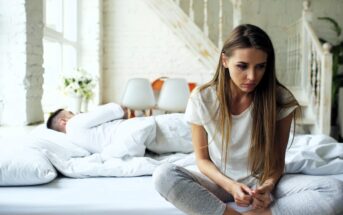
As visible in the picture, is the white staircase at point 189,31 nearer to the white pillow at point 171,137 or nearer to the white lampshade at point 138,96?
the white lampshade at point 138,96

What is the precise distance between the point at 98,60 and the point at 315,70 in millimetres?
2383

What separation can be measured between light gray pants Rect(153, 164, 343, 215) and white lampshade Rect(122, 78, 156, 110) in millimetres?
1585

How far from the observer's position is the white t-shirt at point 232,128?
1.44 m

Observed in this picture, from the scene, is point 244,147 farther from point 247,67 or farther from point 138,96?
point 138,96

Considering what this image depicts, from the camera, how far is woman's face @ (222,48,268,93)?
1341mm

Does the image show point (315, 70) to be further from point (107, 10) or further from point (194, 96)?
point (194, 96)

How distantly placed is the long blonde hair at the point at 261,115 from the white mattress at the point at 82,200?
1.09 ft

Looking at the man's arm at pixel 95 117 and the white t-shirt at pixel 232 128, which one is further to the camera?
the man's arm at pixel 95 117

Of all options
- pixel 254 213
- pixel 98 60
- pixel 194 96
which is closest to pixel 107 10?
pixel 98 60

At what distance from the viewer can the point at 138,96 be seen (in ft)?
→ 9.52

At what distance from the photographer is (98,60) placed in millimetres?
4438

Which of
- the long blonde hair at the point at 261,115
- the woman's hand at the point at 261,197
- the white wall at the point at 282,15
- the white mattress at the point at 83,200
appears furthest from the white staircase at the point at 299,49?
the white mattress at the point at 83,200

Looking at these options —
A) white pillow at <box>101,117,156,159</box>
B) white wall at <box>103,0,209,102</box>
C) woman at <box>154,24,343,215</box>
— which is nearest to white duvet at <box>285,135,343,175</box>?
woman at <box>154,24,343,215</box>

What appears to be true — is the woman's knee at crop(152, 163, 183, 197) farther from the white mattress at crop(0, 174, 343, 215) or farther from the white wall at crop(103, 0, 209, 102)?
the white wall at crop(103, 0, 209, 102)
